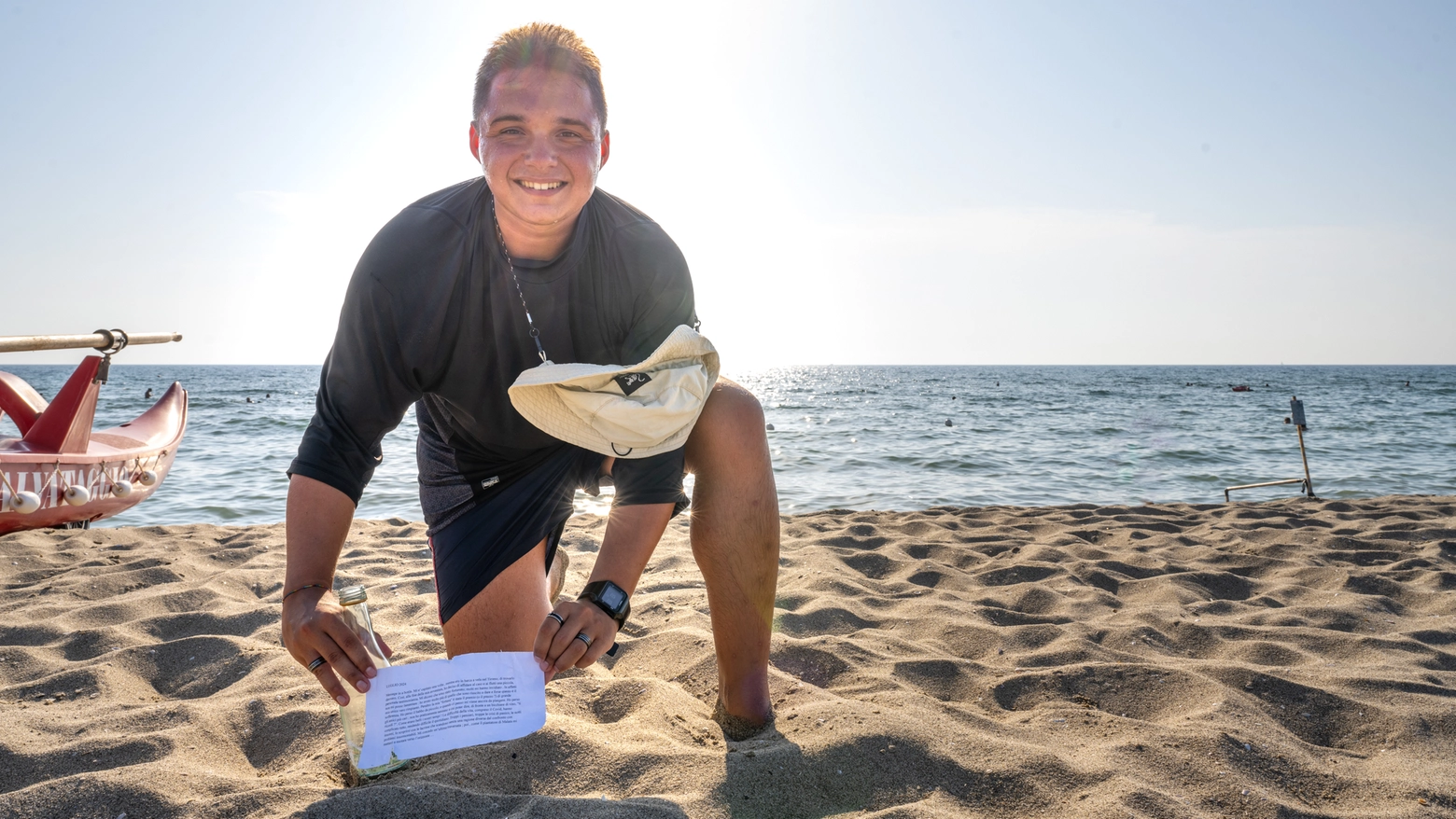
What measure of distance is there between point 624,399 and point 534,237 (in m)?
0.60

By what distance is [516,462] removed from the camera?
7.72 feet

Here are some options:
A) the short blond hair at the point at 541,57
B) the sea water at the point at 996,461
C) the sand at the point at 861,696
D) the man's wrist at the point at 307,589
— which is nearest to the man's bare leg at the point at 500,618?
the sand at the point at 861,696

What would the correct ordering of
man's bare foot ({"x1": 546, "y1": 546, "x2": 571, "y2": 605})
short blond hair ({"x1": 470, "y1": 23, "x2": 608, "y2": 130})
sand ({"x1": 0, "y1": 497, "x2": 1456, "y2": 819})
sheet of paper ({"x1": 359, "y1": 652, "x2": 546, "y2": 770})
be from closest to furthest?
sheet of paper ({"x1": 359, "y1": 652, "x2": 546, "y2": 770}) → sand ({"x1": 0, "y1": 497, "x2": 1456, "y2": 819}) → short blond hair ({"x1": 470, "y1": 23, "x2": 608, "y2": 130}) → man's bare foot ({"x1": 546, "y1": 546, "x2": 571, "y2": 605})

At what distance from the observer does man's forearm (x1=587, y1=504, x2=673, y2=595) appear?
181 centimetres

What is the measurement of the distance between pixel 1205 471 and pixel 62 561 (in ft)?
37.6

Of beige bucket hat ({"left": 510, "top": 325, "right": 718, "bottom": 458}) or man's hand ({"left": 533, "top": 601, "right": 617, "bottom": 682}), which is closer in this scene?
man's hand ({"left": 533, "top": 601, "right": 617, "bottom": 682})

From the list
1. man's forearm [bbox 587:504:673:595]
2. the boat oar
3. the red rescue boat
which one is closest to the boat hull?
the red rescue boat

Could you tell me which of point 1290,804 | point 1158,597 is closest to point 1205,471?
point 1158,597

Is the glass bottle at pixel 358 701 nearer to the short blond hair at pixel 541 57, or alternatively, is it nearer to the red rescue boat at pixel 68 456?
the short blond hair at pixel 541 57

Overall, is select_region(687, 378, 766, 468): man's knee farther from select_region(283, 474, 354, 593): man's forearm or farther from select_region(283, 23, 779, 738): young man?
select_region(283, 474, 354, 593): man's forearm

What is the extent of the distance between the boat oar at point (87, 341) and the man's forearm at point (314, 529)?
4.03 metres

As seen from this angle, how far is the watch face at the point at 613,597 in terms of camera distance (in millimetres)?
Result: 1709

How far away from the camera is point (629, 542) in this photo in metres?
1.87

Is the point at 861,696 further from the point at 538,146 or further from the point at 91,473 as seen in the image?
the point at 91,473
